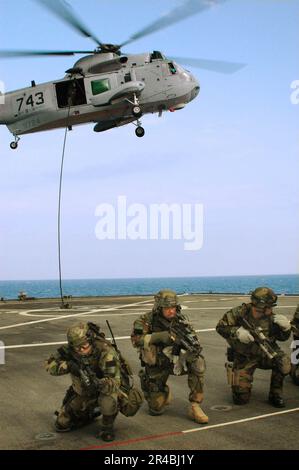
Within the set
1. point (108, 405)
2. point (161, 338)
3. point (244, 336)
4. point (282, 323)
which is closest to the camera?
point (108, 405)

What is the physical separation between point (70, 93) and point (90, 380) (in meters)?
22.8

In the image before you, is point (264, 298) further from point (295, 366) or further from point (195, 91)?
point (195, 91)

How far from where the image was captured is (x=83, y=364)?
6.39 metres

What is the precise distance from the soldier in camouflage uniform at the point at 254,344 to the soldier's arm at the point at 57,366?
2446mm

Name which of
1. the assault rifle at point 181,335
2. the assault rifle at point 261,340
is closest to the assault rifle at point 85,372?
the assault rifle at point 181,335

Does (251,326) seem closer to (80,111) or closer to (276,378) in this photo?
(276,378)

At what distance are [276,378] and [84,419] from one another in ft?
9.36

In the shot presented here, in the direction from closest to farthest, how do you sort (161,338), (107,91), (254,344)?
(161,338)
(254,344)
(107,91)

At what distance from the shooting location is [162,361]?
7000mm

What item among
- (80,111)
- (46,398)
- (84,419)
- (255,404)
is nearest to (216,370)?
(255,404)

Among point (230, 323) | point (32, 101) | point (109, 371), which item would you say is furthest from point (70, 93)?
point (109, 371)

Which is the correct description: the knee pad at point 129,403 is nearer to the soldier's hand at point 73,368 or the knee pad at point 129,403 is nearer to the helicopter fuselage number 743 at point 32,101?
the soldier's hand at point 73,368

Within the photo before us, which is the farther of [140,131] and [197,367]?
[140,131]
